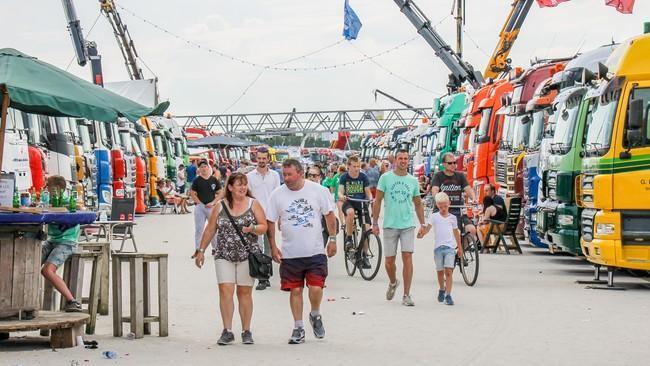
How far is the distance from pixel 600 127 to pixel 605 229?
1.40 m

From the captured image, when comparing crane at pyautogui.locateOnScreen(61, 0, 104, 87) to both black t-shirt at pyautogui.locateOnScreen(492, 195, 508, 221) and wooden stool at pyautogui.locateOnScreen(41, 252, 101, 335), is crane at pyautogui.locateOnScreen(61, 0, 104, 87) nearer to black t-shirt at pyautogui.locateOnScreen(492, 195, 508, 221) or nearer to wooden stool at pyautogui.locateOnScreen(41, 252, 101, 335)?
black t-shirt at pyautogui.locateOnScreen(492, 195, 508, 221)

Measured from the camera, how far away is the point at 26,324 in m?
10.9

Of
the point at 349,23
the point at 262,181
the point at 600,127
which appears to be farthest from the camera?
the point at 349,23

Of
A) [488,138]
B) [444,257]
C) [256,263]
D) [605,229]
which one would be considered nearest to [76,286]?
[256,263]

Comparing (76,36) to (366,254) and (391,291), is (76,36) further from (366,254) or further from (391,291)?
(391,291)

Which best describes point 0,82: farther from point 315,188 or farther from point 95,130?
point 95,130

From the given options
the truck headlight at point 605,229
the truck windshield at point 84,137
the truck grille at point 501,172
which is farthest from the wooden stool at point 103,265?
the truck windshield at point 84,137

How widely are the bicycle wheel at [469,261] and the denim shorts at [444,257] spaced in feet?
6.17

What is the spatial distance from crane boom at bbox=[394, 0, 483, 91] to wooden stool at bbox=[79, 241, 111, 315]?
128 ft

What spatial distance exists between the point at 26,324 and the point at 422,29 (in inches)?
1678

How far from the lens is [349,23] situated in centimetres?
5653

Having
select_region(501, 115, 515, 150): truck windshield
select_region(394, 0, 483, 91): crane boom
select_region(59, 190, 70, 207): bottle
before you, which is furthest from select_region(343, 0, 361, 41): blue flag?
select_region(59, 190, 70, 207): bottle

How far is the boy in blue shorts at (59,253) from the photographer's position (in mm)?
12125

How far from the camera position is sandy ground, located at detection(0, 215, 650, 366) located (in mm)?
10883
